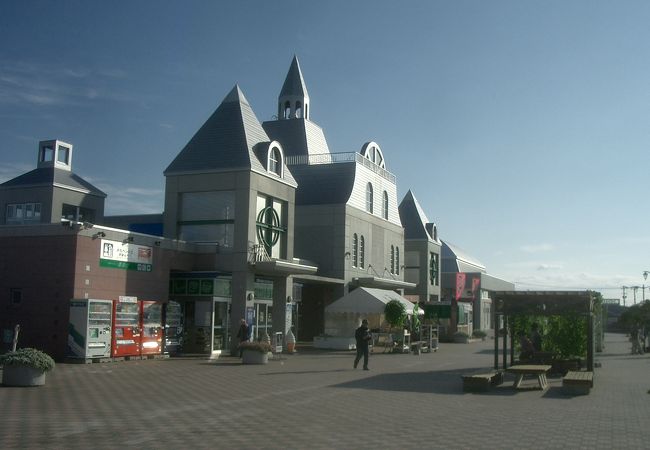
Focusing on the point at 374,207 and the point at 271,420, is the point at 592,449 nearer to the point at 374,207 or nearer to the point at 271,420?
the point at 271,420

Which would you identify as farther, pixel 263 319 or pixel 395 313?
pixel 395 313

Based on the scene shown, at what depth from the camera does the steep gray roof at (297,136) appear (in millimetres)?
43875

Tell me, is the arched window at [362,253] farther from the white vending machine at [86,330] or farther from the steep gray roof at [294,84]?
the white vending machine at [86,330]

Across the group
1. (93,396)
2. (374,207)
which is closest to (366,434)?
(93,396)

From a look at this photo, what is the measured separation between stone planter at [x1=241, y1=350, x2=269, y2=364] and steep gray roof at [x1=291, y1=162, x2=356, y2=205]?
16792 millimetres

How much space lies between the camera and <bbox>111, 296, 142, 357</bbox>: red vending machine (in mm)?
23094

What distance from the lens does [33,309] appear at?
74.3 ft

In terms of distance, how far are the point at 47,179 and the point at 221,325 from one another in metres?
19.0

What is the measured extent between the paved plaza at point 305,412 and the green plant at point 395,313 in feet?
37.0

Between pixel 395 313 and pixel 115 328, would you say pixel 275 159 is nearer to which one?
pixel 395 313

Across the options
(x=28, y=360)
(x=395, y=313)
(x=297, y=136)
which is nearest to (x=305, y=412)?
(x=28, y=360)

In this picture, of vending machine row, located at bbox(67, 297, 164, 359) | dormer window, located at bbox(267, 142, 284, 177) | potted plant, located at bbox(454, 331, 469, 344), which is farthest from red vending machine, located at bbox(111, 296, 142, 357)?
potted plant, located at bbox(454, 331, 469, 344)

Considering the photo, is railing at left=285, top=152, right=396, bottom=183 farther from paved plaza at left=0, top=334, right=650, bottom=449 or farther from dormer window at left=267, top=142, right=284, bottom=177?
paved plaza at left=0, top=334, right=650, bottom=449

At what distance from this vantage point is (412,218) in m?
56.8
